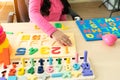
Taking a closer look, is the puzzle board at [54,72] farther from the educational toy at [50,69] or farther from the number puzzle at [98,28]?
the number puzzle at [98,28]

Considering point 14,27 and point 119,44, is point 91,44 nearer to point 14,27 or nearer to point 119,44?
point 119,44

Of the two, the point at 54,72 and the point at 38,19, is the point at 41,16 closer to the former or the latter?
the point at 38,19

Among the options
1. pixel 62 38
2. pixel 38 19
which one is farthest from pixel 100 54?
pixel 38 19

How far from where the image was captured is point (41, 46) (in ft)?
3.12

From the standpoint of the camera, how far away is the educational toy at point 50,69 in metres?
0.77

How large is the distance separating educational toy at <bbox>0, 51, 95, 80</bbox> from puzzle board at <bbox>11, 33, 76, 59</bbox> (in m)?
0.03

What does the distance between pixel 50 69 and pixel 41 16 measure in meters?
0.36

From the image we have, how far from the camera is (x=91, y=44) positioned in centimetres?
99

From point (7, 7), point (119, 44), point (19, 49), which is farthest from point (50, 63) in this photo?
point (7, 7)

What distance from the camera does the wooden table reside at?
79 centimetres

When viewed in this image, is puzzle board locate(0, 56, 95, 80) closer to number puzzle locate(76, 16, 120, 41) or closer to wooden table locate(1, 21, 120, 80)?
wooden table locate(1, 21, 120, 80)

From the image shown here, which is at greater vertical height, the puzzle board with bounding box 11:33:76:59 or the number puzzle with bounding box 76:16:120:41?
the number puzzle with bounding box 76:16:120:41

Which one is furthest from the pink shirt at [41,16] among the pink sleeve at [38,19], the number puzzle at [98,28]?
the number puzzle at [98,28]

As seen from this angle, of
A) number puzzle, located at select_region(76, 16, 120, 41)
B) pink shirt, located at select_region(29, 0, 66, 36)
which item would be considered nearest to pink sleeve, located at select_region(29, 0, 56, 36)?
pink shirt, located at select_region(29, 0, 66, 36)
